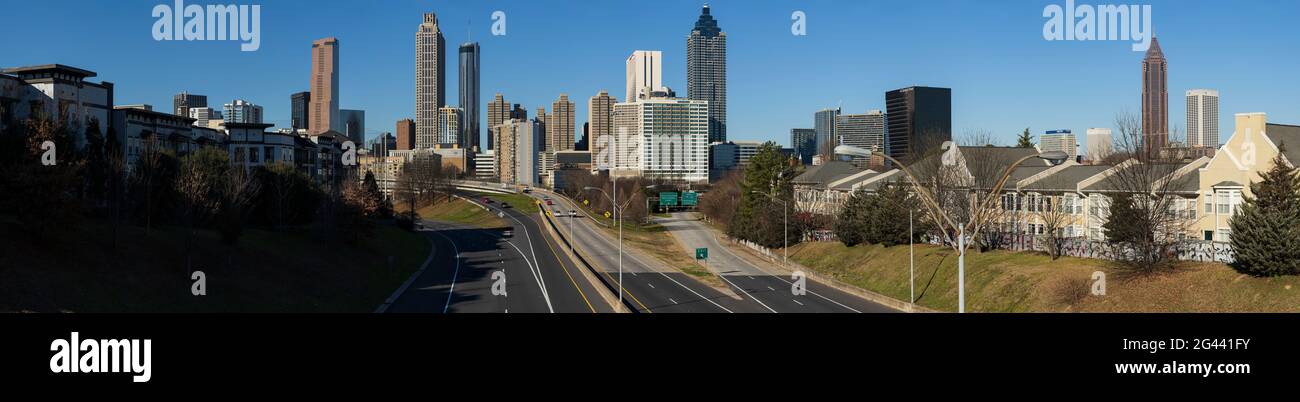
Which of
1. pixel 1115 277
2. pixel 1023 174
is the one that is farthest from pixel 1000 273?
pixel 1023 174

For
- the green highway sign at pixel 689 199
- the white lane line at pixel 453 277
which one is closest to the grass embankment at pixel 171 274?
the white lane line at pixel 453 277

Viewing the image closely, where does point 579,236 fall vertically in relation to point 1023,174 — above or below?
below

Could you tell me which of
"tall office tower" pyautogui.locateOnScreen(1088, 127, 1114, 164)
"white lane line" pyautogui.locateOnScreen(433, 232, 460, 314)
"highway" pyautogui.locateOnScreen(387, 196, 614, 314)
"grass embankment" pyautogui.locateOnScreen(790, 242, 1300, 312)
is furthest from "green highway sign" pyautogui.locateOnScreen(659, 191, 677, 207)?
"grass embankment" pyautogui.locateOnScreen(790, 242, 1300, 312)

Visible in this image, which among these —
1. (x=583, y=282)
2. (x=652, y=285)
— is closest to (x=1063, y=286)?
(x=652, y=285)

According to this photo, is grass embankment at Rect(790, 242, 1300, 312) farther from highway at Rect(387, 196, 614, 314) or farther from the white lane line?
the white lane line

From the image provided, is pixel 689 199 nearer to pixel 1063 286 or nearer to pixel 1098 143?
pixel 1098 143
